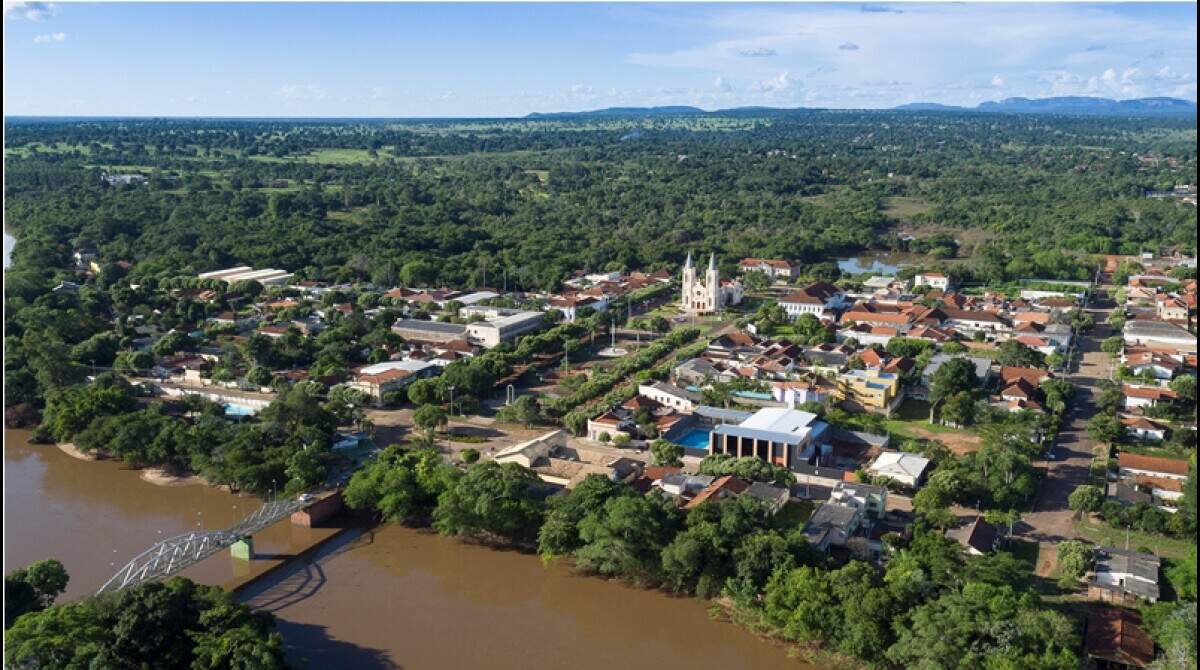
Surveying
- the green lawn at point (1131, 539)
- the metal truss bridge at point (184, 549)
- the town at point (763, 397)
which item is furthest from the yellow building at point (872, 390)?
the metal truss bridge at point (184, 549)

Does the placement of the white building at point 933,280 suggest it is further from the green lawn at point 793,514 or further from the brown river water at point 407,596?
the brown river water at point 407,596

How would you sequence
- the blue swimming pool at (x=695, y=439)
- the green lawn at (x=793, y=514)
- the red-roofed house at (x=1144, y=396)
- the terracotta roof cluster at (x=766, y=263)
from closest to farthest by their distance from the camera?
the green lawn at (x=793, y=514), the blue swimming pool at (x=695, y=439), the red-roofed house at (x=1144, y=396), the terracotta roof cluster at (x=766, y=263)

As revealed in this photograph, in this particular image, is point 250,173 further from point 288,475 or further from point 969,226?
point 288,475

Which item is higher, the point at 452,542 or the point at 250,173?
the point at 250,173

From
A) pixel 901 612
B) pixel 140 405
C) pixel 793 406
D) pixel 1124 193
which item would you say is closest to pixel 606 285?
pixel 793 406

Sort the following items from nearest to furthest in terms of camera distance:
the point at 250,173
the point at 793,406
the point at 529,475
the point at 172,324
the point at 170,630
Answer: the point at 170,630 < the point at 529,475 < the point at 793,406 < the point at 172,324 < the point at 250,173

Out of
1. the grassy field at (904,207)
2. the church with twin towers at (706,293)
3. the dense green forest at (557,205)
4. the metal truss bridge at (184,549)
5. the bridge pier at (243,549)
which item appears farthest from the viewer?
the grassy field at (904,207)

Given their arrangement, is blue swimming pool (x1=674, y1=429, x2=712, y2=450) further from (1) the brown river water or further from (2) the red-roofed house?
(2) the red-roofed house
